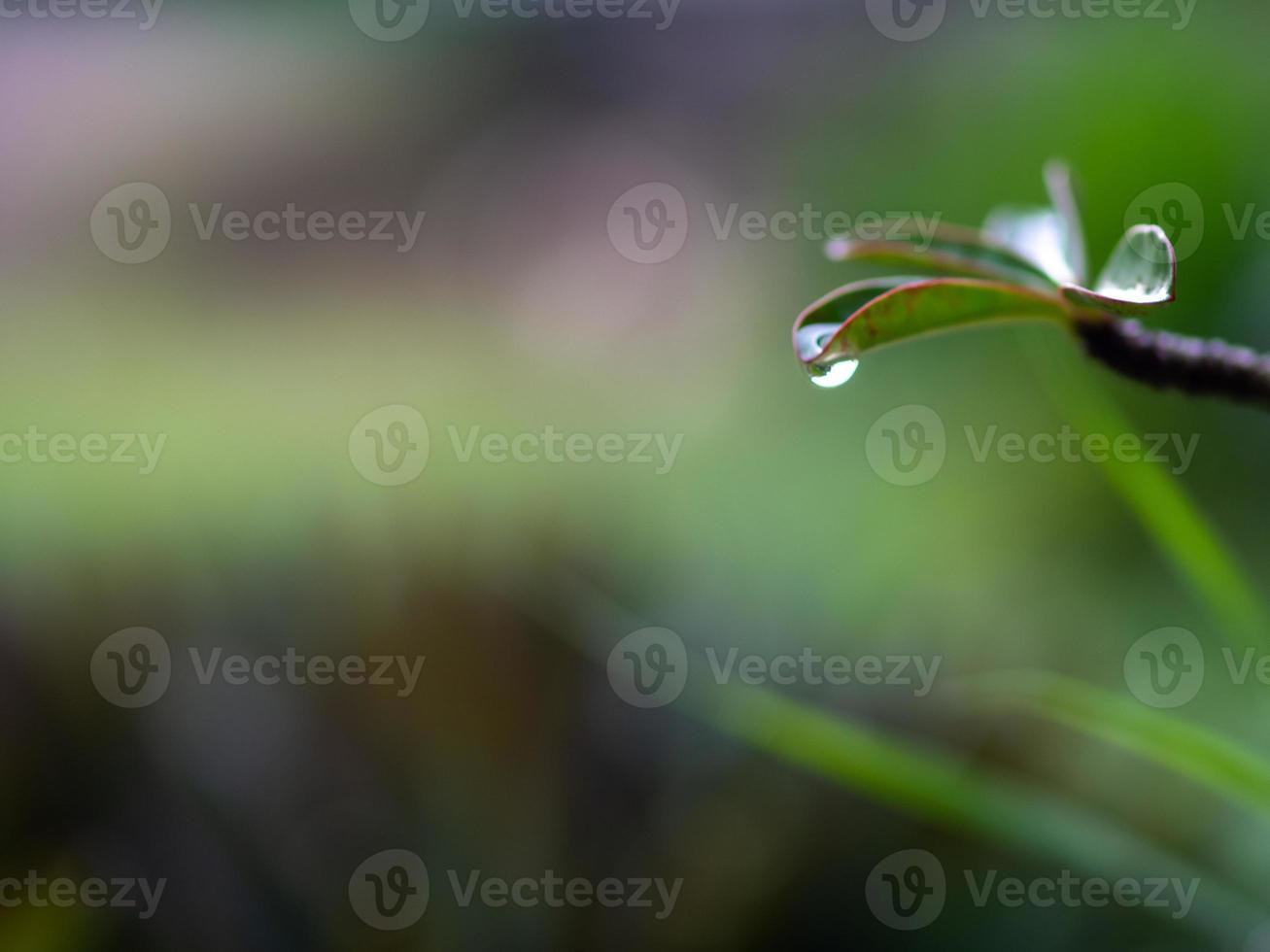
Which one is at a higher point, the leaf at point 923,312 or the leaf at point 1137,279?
the leaf at point 1137,279

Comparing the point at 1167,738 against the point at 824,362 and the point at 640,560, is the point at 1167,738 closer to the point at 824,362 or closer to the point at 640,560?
the point at 824,362

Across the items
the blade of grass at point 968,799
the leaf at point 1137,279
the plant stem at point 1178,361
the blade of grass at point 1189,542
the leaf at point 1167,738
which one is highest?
the leaf at point 1137,279

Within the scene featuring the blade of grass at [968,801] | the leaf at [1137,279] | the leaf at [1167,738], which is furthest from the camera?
the blade of grass at [968,801]

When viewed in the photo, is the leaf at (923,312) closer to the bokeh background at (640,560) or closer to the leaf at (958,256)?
the leaf at (958,256)

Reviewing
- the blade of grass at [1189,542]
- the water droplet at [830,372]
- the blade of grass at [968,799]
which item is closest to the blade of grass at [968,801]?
the blade of grass at [968,799]

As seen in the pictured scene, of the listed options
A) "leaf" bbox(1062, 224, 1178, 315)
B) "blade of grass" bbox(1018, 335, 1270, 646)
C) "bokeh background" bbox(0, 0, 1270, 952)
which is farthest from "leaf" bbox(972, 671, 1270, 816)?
"leaf" bbox(1062, 224, 1178, 315)

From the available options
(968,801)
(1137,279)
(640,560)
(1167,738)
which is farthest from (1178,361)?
(640,560)
